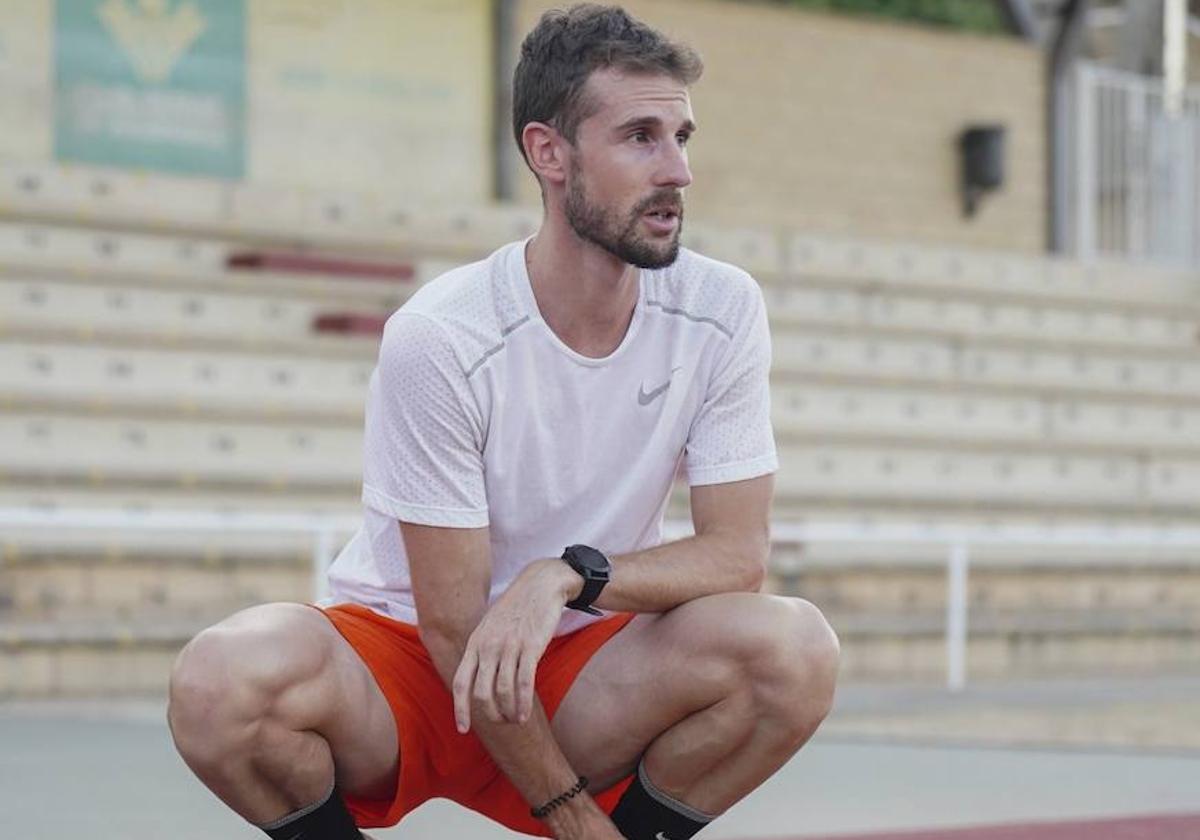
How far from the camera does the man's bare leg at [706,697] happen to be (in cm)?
307

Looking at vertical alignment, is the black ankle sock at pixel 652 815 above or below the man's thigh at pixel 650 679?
below

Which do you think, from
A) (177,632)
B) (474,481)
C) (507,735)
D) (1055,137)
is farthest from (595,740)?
(1055,137)

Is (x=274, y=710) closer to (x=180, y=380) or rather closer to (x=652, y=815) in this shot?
(x=652, y=815)

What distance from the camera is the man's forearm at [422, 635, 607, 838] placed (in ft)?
9.88

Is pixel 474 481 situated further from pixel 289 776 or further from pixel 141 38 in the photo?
pixel 141 38

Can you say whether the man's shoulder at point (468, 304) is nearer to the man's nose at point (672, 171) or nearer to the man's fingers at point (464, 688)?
the man's nose at point (672, 171)

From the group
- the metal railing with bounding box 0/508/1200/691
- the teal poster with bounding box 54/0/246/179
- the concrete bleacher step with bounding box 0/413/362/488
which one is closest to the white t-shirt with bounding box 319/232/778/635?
the metal railing with bounding box 0/508/1200/691

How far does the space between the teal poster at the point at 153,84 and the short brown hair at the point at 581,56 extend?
7231 millimetres

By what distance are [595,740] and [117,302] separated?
240 inches

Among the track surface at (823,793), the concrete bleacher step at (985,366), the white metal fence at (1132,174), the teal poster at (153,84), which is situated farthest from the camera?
the white metal fence at (1132,174)

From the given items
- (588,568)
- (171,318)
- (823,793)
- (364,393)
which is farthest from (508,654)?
(364,393)

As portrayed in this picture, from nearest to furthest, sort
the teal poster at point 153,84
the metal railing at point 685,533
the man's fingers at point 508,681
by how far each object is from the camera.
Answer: the man's fingers at point 508,681
the metal railing at point 685,533
the teal poster at point 153,84

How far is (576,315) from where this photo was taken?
10.4 feet

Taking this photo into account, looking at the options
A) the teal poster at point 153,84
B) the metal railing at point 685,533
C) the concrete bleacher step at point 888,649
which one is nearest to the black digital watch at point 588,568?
the metal railing at point 685,533
